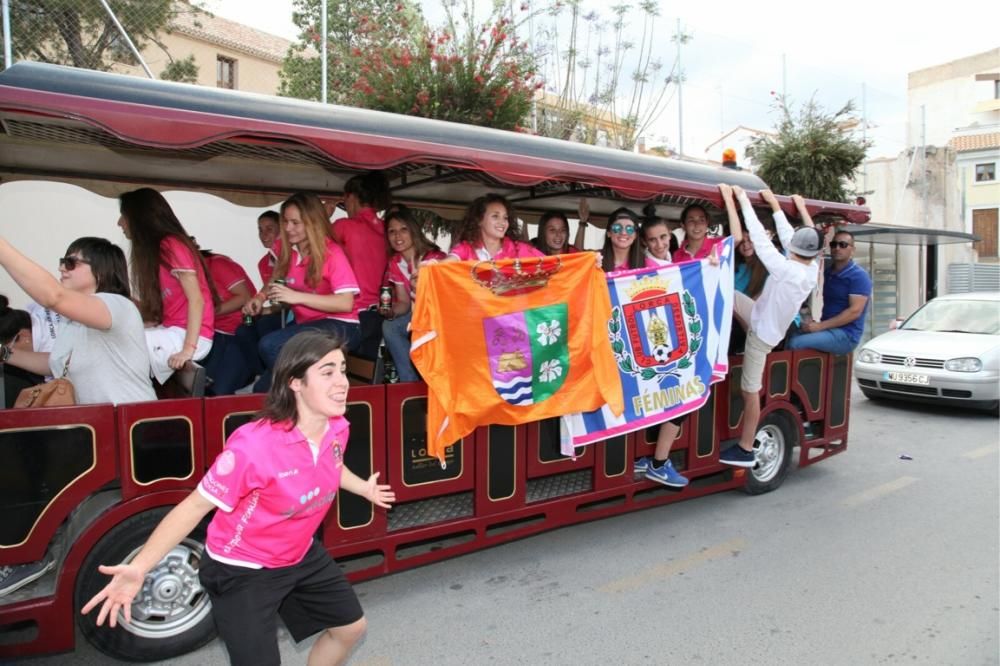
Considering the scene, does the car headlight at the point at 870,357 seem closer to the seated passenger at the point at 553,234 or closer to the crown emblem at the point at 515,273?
the seated passenger at the point at 553,234

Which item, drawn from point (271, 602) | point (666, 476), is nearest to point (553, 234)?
point (666, 476)

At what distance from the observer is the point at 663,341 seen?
505 centimetres

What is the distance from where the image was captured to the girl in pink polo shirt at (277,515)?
2285mm

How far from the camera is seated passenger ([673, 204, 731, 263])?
5.96 meters

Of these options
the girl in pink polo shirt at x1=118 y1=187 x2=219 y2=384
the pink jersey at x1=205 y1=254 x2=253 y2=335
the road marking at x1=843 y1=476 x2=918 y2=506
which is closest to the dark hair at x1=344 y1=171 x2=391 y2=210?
the pink jersey at x1=205 y1=254 x2=253 y2=335

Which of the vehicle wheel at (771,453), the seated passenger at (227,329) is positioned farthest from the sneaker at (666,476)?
the seated passenger at (227,329)

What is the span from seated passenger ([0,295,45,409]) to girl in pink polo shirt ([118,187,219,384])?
4.09 feet

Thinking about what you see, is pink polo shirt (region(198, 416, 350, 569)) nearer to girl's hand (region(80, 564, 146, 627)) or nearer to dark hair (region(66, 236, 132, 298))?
girl's hand (region(80, 564, 146, 627))

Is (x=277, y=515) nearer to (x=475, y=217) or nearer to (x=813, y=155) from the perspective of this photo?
(x=475, y=217)

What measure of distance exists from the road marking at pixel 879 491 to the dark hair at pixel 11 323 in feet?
21.3

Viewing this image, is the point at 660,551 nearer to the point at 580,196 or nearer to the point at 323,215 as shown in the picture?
the point at 580,196

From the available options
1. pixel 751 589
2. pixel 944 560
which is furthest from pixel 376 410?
pixel 944 560

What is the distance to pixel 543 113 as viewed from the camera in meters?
13.9

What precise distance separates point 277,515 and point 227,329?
282 cm
